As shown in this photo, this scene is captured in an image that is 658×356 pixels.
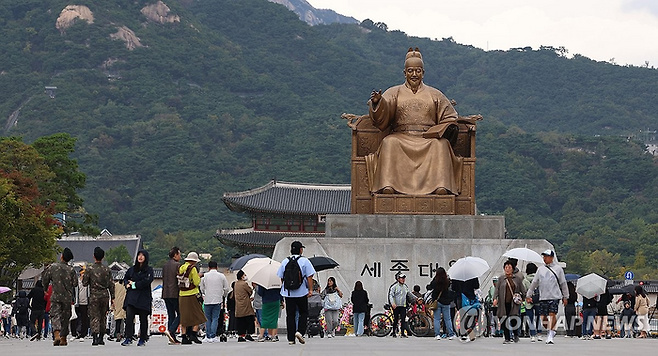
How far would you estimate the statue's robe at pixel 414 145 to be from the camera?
16875 mm

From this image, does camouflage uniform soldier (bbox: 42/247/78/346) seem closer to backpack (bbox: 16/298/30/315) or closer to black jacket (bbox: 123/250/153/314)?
black jacket (bbox: 123/250/153/314)

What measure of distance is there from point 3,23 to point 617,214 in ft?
177

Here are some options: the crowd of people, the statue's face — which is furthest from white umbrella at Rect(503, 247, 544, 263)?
the statue's face

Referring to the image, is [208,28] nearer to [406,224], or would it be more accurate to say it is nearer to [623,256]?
[623,256]

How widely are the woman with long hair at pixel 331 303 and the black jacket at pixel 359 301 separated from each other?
6.7 inches

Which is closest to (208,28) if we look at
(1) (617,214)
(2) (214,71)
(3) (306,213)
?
(2) (214,71)

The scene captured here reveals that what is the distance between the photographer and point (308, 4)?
173 metres

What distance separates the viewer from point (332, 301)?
14.9 meters

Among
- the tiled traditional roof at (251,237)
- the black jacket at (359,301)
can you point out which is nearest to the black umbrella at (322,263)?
the black jacket at (359,301)

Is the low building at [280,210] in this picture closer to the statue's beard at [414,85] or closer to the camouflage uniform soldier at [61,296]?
the statue's beard at [414,85]

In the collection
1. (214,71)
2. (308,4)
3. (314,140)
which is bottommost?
(314,140)

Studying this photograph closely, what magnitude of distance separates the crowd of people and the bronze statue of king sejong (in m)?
1.92

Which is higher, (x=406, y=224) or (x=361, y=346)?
(x=406, y=224)

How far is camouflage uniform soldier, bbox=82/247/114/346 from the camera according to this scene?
40.8 ft
